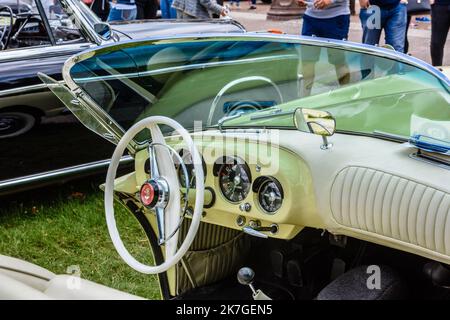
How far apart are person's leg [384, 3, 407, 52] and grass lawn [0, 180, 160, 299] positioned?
121 inches

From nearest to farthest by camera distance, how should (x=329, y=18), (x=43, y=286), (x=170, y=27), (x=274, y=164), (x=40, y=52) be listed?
(x=43, y=286)
(x=274, y=164)
(x=40, y=52)
(x=170, y=27)
(x=329, y=18)

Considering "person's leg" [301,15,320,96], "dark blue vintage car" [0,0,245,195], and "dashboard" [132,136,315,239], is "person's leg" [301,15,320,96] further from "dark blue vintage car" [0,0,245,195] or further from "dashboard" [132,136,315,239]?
"dark blue vintage car" [0,0,245,195]

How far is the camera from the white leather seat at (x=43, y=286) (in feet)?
6.05

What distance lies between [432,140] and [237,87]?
103cm

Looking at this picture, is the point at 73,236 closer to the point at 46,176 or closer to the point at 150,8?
the point at 46,176

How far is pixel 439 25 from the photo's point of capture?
6836 millimetres

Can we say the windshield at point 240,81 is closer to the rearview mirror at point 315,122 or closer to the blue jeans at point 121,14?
the rearview mirror at point 315,122

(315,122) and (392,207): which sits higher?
(315,122)

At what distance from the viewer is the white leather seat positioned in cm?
184

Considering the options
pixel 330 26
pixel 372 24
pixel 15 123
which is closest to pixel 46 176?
pixel 15 123

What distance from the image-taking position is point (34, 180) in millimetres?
4402

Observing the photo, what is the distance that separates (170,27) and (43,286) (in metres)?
3.51

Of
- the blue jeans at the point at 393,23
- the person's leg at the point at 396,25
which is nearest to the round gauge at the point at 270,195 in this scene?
the blue jeans at the point at 393,23

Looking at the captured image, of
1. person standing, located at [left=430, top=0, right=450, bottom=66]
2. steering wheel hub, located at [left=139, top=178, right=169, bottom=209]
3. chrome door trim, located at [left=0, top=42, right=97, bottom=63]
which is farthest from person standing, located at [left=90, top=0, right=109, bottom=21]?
steering wheel hub, located at [left=139, top=178, right=169, bottom=209]
